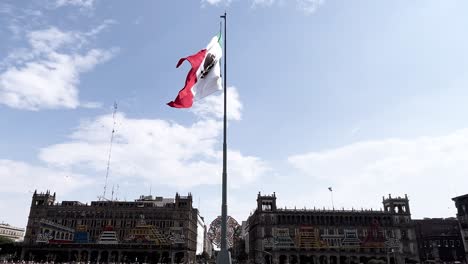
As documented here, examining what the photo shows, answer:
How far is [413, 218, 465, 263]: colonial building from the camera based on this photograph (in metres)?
120

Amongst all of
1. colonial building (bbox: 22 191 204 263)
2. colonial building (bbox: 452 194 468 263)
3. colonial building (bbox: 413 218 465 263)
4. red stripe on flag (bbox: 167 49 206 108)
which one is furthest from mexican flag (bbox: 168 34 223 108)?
colonial building (bbox: 413 218 465 263)

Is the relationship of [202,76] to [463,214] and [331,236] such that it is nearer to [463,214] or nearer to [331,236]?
[331,236]

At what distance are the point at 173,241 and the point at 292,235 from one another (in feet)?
116

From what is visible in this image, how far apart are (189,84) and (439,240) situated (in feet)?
426

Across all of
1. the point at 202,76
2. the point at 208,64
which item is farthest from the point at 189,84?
the point at 208,64

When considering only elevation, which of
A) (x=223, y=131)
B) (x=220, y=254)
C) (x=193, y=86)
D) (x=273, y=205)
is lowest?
(x=220, y=254)

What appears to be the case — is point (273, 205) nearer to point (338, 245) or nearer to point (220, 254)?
point (338, 245)

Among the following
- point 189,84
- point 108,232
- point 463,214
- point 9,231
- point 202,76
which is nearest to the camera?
point 189,84

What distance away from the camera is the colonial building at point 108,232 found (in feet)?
357

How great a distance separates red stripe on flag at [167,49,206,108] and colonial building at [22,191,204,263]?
3799 inches

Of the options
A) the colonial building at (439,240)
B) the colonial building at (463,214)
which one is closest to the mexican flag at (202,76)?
the colonial building at (463,214)

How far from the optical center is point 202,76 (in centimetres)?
2152

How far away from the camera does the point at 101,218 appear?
11388cm

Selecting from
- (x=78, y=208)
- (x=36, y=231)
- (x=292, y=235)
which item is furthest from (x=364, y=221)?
(x=36, y=231)
